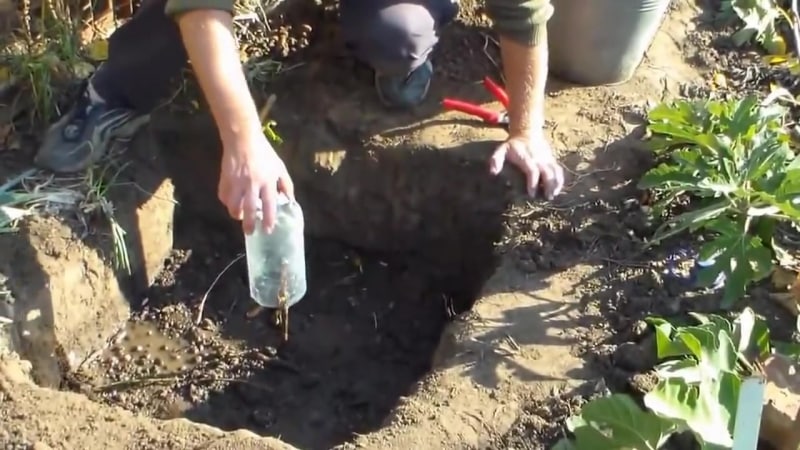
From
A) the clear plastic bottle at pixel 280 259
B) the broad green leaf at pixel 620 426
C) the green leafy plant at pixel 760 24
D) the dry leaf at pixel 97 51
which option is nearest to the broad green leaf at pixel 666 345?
the broad green leaf at pixel 620 426

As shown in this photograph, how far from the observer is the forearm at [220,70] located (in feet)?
6.52

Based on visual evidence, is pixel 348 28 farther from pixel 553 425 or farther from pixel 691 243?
pixel 553 425

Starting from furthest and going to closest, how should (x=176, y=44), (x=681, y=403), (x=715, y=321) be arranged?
(x=176, y=44)
(x=715, y=321)
(x=681, y=403)

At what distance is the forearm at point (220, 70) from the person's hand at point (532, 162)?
589 mm

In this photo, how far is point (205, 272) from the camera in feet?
8.66

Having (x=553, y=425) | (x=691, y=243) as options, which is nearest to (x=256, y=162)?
(x=553, y=425)

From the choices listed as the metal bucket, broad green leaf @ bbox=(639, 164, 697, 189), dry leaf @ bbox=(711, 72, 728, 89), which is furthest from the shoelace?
dry leaf @ bbox=(711, 72, 728, 89)

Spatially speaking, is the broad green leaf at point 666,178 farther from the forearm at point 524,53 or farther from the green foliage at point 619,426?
the green foliage at point 619,426

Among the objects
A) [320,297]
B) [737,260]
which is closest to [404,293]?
[320,297]

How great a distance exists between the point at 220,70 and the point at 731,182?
92cm

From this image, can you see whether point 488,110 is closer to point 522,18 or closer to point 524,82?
point 524,82

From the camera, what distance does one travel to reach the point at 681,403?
5.98 ft

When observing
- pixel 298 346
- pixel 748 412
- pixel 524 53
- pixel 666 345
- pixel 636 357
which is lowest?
pixel 298 346

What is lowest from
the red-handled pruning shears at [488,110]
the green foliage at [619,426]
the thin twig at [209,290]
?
the thin twig at [209,290]
